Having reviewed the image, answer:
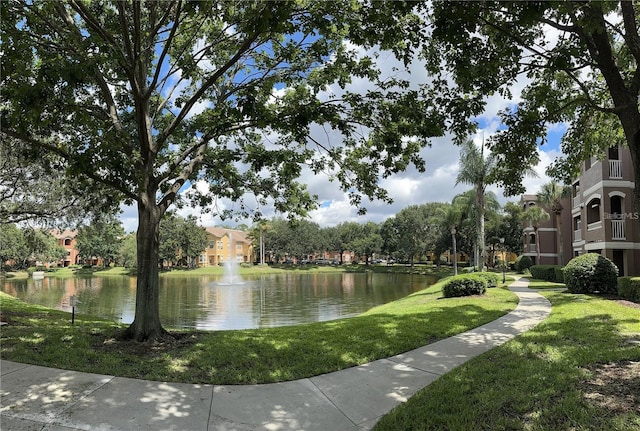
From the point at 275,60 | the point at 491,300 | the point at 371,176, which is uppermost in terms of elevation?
the point at 275,60

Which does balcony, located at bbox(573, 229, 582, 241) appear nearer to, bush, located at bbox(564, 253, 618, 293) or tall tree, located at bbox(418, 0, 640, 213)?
bush, located at bbox(564, 253, 618, 293)

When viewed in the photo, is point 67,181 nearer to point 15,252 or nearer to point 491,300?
point 491,300

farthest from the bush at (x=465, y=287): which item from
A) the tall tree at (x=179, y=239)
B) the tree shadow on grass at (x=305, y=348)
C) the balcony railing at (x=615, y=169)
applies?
the tall tree at (x=179, y=239)

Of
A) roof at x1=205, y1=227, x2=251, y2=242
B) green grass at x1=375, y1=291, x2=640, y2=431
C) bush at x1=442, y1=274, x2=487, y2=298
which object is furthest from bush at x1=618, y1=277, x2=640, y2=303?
roof at x1=205, y1=227, x2=251, y2=242

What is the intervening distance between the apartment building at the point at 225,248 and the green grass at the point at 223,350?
81696 mm

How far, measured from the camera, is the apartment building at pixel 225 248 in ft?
305

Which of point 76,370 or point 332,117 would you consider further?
point 332,117

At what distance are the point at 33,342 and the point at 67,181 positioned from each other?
22.2ft

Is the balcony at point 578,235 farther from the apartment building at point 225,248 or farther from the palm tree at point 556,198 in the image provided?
the apartment building at point 225,248

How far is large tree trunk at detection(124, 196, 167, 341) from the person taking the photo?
836 cm

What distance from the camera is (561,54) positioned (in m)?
6.31

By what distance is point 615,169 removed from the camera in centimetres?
2256

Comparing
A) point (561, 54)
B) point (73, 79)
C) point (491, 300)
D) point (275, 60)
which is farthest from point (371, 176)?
point (491, 300)

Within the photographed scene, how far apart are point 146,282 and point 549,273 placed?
90.9ft
